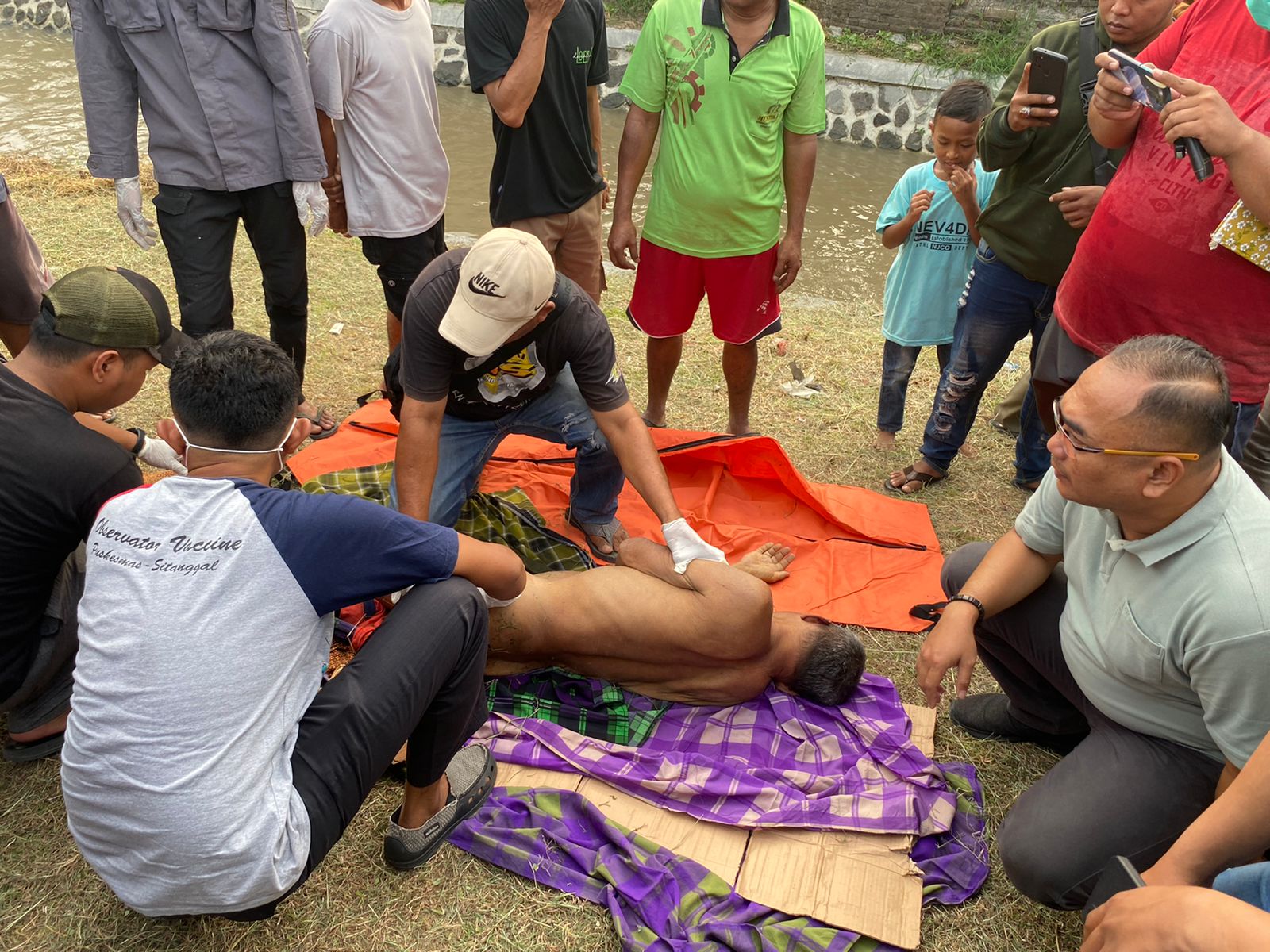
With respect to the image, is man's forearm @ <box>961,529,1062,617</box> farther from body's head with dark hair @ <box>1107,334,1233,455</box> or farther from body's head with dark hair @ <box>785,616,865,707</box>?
body's head with dark hair @ <box>1107,334,1233,455</box>

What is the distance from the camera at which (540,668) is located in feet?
9.45

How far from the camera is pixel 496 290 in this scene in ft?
8.83

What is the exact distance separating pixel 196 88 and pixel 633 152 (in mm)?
1678

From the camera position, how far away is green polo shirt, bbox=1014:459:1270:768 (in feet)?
6.40

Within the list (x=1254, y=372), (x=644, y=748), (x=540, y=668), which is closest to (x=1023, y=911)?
(x=644, y=748)

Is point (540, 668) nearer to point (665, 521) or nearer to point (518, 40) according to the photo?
point (665, 521)

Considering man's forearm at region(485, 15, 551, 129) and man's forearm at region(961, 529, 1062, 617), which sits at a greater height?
man's forearm at region(485, 15, 551, 129)

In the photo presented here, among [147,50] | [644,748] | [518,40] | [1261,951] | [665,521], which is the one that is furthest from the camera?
[518,40]

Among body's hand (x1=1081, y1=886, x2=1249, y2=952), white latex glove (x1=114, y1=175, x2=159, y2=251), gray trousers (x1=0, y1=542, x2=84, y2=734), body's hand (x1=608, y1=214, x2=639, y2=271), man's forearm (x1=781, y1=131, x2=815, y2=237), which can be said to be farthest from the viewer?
body's hand (x1=608, y1=214, x2=639, y2=271)

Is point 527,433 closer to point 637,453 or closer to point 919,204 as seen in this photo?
point 637,453

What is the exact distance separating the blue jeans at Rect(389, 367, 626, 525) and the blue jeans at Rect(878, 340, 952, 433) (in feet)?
4.84

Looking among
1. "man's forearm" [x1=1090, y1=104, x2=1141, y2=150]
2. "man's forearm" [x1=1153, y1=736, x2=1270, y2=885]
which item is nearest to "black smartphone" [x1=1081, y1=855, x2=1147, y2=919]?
"man's forearm" [x1=1153, y1=736, x2=1270, y2=885]

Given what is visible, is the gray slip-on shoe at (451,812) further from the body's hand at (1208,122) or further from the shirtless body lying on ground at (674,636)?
the body's hand at (1208,122)

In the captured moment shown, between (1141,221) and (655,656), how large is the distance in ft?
6.20
